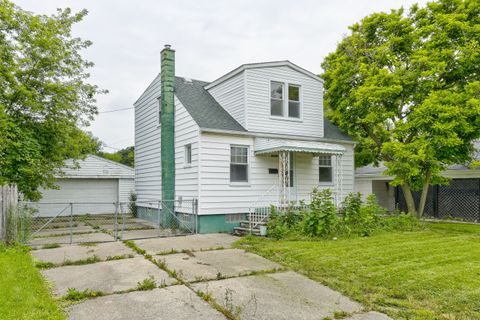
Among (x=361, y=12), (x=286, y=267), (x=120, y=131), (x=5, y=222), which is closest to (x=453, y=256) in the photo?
(x=286, y=267)

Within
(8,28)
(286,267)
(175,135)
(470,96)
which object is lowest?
(286,267)

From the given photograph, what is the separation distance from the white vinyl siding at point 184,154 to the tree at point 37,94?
4.22 m

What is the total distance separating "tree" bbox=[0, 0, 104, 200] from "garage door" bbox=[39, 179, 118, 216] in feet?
14.8

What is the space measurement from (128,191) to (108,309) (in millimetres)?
14853

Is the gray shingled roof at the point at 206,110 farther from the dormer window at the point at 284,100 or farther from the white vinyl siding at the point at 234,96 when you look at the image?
the dormer window at the point at 284,100

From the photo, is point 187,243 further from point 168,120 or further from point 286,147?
point 168,120

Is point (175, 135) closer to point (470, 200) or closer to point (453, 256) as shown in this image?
point (453, 256)

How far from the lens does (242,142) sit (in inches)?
458

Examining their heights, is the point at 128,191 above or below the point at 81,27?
below

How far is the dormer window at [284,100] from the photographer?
40.9 ft

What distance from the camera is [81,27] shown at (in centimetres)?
1366

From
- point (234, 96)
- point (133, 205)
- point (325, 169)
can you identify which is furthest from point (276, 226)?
point (133, 205)

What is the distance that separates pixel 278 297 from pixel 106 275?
10.2 feet

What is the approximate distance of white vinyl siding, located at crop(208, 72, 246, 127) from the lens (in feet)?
39.2
